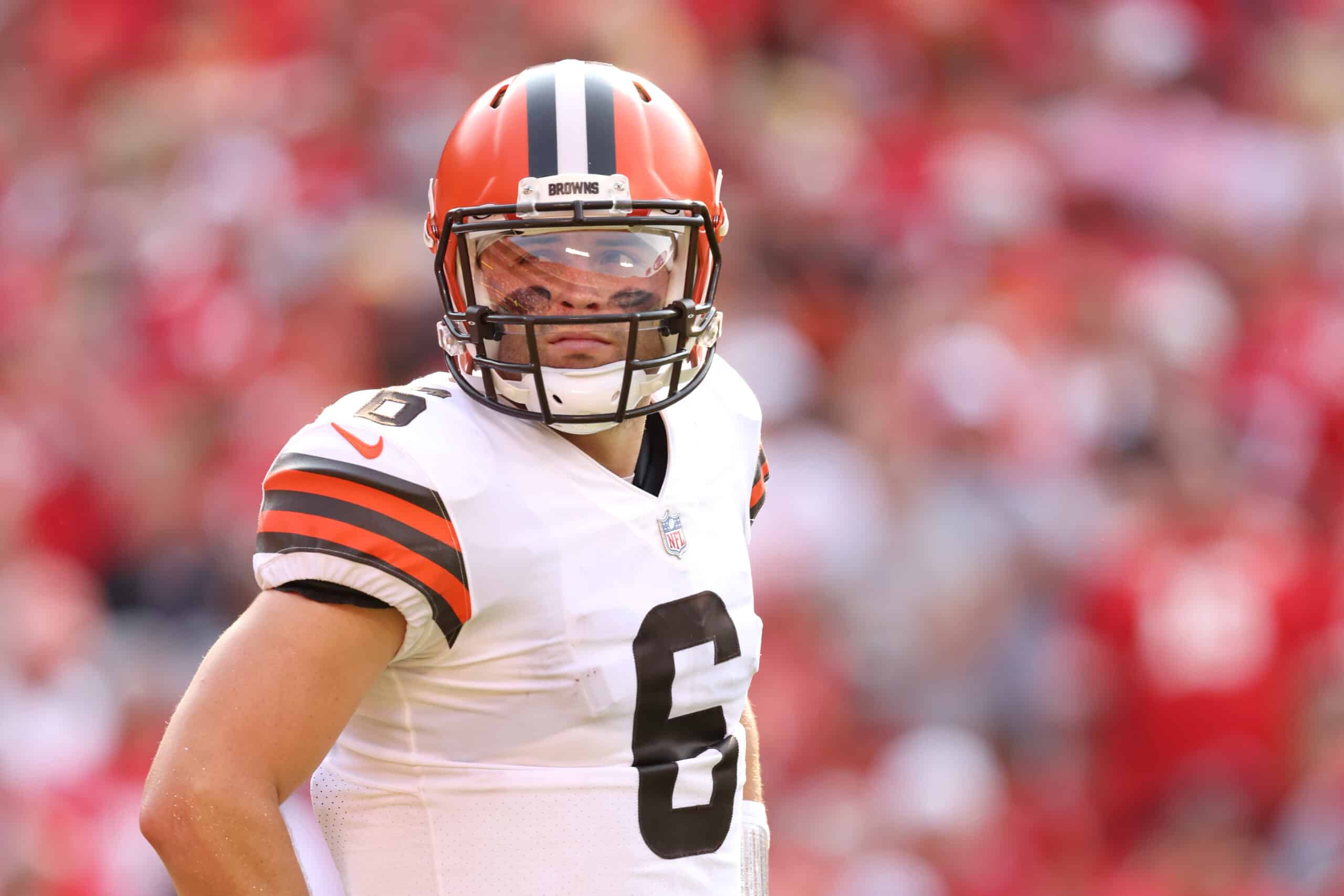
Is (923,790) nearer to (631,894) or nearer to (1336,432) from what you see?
(1336,432)

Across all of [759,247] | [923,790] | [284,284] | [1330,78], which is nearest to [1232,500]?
[923,790]

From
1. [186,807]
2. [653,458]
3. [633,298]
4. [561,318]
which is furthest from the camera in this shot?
[653,458]

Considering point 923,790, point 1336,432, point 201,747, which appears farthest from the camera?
point 1336,432

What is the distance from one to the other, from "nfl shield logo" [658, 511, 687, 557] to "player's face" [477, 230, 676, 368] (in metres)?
0.19

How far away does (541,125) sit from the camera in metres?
1.86

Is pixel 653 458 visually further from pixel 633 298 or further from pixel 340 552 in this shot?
pixel 340 552

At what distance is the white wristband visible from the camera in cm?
204

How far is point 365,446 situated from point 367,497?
0.21 feet

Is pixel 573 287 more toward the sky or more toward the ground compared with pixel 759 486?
more toward the sky

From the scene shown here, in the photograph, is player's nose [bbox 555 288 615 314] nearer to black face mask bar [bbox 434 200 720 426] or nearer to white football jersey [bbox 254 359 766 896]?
black face mask bar [bbox 434 200 720 426]

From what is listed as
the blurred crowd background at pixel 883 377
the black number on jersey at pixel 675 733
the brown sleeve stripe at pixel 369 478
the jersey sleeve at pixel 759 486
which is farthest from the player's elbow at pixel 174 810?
the blurred crowd background at pixel 883 377

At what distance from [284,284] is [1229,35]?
145 inches

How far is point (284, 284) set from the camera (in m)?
5.26

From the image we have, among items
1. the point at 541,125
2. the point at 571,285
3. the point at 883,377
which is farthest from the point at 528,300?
the point at 883,377
